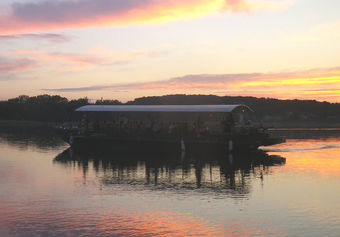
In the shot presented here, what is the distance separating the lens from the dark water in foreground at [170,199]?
15336mm

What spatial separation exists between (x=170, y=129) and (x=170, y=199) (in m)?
24.8

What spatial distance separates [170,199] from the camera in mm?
20047

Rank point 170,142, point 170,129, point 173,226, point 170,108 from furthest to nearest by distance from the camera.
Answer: point 170,108, point 170,129, point 170,142, point 173,226

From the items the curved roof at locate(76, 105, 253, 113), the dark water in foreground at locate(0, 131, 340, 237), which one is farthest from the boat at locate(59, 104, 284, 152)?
the dark water in foreground at locate(0, 131, 340, 237)

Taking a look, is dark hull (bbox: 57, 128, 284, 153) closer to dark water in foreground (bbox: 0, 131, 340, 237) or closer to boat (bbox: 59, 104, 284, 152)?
boat (bbox: 59, 104, 284, 152)

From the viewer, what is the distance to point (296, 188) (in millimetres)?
22922

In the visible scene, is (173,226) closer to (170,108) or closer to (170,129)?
(170,129)

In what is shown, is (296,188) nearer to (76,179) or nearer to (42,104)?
(76,179)

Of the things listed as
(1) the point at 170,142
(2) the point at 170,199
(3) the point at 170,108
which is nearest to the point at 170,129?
(1) the point at 170,142

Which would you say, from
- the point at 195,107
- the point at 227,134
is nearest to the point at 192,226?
the point at 227,134

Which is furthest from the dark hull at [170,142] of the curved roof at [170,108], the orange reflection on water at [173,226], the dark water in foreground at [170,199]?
the orange reflection on water at [173,226]

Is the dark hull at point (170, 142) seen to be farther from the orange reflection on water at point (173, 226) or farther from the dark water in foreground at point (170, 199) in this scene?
the orange reflection on water at point (173, 226)

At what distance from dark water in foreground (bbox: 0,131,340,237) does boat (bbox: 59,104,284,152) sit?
23.1ft

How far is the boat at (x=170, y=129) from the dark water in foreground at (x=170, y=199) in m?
7.04
